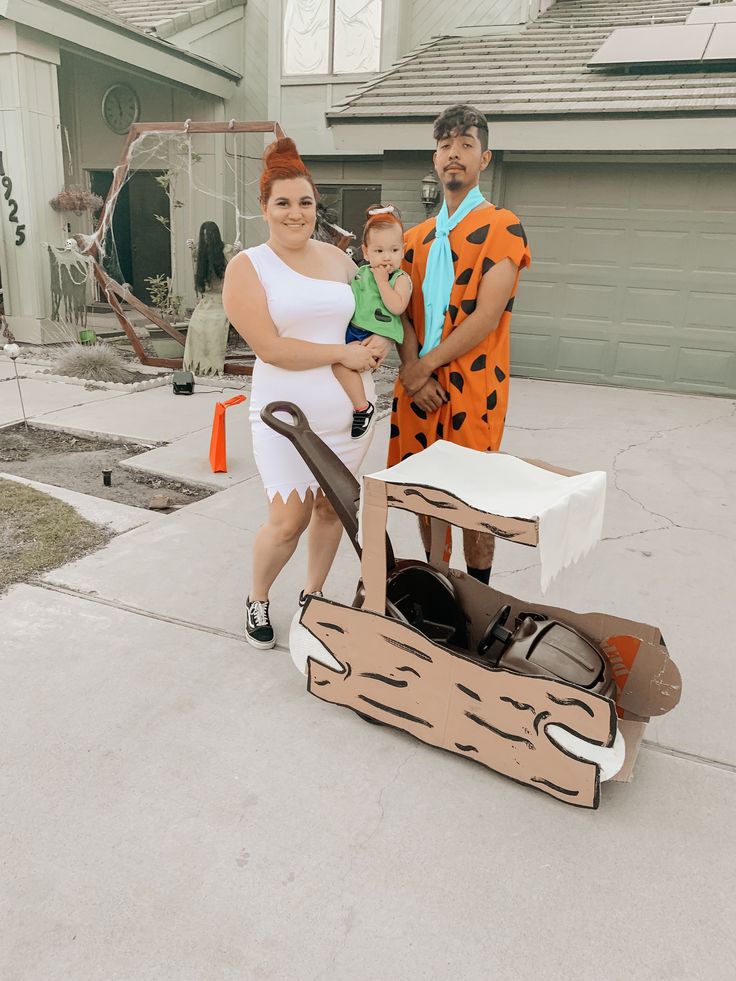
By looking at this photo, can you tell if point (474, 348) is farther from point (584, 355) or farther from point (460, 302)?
point (584, 355)

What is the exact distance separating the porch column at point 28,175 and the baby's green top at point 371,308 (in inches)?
306

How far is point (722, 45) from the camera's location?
23.6 feet

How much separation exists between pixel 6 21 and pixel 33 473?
21.4ft

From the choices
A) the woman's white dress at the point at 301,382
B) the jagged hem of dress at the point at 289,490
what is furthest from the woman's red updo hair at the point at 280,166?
the jagged hem of dress at the point at 289,490

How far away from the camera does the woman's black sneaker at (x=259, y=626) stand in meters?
2.63

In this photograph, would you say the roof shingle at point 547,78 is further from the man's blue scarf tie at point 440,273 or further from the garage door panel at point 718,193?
the man's blue scarf tie at point 440,273

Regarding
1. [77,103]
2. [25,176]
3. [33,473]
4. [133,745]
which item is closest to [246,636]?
[133,745]

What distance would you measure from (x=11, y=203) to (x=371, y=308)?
8156 mm

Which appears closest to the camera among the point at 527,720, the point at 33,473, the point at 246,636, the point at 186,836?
the point at 186,836

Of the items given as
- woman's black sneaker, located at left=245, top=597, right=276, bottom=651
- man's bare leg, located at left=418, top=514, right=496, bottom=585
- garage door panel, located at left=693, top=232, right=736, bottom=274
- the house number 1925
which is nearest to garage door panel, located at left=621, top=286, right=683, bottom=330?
garage door panel, located at left=693, top=232, right=736, bottom=274

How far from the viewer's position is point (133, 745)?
2.10 m

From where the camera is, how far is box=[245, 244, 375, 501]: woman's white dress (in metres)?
2.23

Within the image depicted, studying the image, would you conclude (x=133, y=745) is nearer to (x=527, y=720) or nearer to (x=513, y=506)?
(x=527, y=720)

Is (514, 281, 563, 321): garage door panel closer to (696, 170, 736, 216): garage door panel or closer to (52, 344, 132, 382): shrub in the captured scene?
(696, 170, 736, 216): garage door panel
